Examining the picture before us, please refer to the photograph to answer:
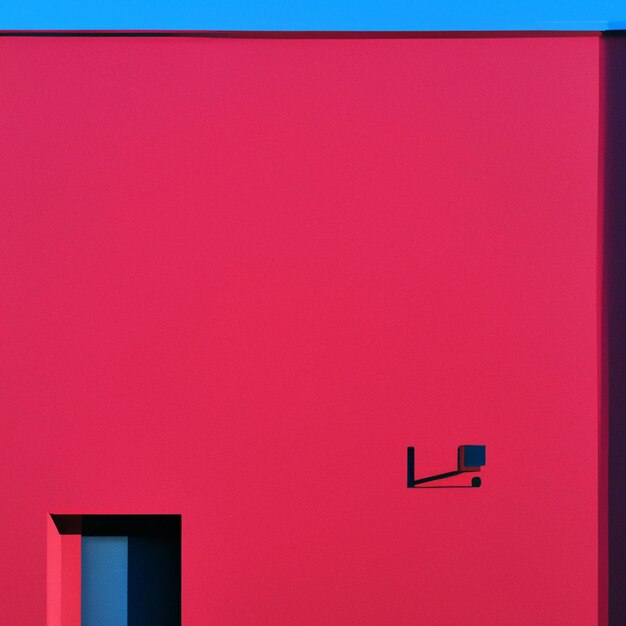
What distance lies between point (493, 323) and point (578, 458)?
71cm

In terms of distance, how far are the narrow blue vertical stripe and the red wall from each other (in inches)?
9.4

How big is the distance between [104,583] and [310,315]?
163cm

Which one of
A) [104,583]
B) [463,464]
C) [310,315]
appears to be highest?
[310,315]

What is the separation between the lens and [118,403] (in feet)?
7.73

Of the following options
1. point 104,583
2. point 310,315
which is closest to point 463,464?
point 310,315

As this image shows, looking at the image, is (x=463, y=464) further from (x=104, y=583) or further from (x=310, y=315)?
(x=104, y=583)

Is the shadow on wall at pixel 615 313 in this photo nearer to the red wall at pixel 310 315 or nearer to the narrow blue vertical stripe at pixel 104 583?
the red wall at pixel 310 315

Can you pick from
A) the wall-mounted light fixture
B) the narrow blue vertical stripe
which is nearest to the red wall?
the wall-mounted light fixture

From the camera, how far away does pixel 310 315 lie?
2375mm

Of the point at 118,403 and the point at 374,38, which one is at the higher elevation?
the point at 374,38

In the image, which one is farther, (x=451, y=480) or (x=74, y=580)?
(x=74, y=580)

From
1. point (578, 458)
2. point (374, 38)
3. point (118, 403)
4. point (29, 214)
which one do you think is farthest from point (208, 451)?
point (374, 38)

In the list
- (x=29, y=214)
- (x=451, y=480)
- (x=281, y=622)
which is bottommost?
(x=281, y=622)

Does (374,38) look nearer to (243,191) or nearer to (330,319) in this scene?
(243,191)
